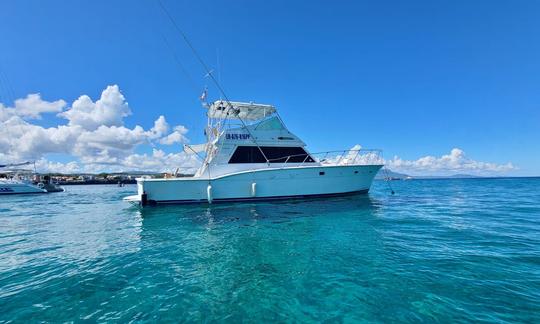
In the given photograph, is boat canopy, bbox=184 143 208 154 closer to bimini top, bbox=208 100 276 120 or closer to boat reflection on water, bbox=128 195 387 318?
bimini top, bbox=208 100 276 120

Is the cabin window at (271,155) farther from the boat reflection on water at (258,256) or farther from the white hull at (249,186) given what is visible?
the boat reflection on water at (258,256)

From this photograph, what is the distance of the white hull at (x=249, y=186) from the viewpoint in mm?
12148

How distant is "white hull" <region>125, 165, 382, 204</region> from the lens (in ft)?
39.9

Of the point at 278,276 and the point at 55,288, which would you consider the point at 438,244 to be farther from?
the point at 55,288

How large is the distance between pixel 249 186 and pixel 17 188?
100 feet

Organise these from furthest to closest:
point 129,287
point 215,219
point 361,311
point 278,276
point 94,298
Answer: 1. point 215,219
2. point 278,276
3. point 129,287
4. point 94,298
5. point 361,311

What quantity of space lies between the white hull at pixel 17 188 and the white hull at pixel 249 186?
82.1 feet

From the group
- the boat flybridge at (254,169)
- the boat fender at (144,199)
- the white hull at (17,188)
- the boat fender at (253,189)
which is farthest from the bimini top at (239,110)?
the white hull at (17,188)

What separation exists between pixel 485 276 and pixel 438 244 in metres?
1.70

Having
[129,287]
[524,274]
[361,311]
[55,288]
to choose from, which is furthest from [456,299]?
[55,288]

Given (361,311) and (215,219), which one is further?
(215,219)

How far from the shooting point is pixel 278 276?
3.84 m

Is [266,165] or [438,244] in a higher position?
[266,165]

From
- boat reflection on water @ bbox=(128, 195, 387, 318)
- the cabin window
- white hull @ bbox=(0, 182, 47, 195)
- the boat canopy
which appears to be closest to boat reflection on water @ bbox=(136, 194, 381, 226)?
boat reflection on water @ bbox=(128, 195, 387, 318)
